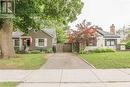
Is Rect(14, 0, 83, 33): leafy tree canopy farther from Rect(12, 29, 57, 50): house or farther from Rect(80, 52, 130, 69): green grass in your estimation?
Rect(12, 29, 57, 50): house

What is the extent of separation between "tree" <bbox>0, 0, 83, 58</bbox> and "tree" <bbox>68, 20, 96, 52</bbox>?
10.7 m

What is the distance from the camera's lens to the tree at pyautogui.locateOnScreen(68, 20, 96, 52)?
57.5 meters

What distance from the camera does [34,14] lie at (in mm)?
39781

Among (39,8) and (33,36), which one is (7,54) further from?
(33,36)

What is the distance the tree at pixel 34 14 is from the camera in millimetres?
38281

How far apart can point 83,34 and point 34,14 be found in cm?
1876

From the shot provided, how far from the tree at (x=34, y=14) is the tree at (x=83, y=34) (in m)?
10.7

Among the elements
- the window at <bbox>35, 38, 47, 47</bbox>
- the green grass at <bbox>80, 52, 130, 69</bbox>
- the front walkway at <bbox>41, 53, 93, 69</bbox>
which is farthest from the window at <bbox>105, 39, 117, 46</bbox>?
the front walkway at <bbox>41, 53, 93, 69</bbox>

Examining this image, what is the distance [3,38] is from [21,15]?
2995 millimetres

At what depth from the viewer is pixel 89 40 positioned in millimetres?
57938

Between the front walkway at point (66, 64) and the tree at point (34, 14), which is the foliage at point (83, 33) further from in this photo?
the front walkway at point (66, 64)

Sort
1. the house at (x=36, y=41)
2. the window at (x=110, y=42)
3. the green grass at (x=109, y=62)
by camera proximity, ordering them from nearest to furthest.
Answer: the green grass at (x=109, y=62)
the house at (x=36, y=41)
the window at (x=110, y=42)

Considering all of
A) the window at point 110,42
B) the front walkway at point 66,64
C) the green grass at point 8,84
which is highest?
the window at point 110,42

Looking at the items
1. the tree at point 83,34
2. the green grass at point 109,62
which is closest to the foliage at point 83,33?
the tree at point 83,34
